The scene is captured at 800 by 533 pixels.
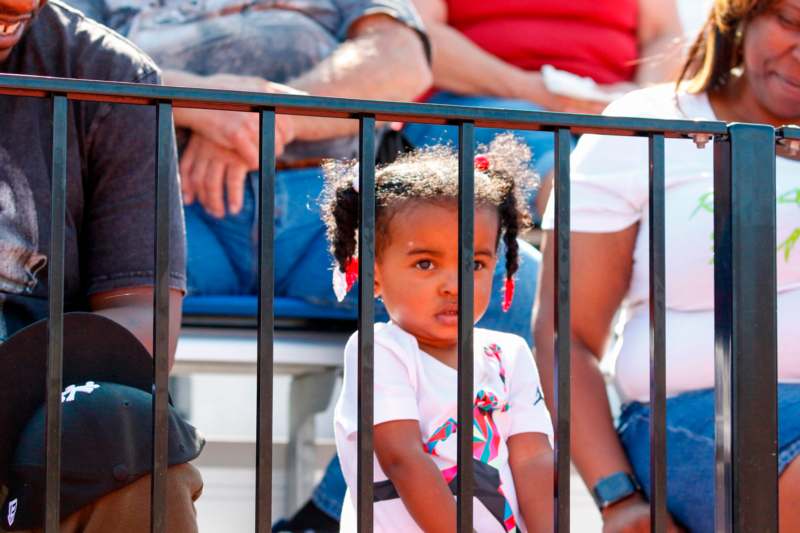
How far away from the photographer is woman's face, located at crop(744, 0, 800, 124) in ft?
8.22

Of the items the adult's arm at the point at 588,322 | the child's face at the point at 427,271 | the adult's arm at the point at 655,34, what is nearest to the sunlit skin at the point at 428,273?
the child's face at the point at 427,271

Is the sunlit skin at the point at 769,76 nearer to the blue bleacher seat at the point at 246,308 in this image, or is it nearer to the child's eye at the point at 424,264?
the child's eye at the point at 424,264

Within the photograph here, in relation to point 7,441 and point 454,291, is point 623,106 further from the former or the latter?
point 7,441

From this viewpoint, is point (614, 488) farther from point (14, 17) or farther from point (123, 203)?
point (14, 17)

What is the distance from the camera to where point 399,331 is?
2.14 metres

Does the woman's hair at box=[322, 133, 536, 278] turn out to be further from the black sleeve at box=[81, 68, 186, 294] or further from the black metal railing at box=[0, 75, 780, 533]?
the black metal railing at box=[0, 75, 780, 533]

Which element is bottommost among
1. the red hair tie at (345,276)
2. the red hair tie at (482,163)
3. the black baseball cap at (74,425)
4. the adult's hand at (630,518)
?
the adult's hand at (630,518)

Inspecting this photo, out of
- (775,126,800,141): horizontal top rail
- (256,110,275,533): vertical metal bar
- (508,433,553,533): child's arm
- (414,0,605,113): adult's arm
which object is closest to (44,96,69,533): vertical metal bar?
(256,110,275,533): vertical metal bar

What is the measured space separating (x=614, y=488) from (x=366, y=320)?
847 millimetres

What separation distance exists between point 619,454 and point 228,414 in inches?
105

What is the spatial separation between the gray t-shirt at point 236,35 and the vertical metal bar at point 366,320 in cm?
141

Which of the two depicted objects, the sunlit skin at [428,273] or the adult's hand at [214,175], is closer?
the sunlit skin at [428,273]

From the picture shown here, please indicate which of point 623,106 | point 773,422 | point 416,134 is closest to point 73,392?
point 773,422

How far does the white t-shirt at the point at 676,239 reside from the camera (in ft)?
7.63
